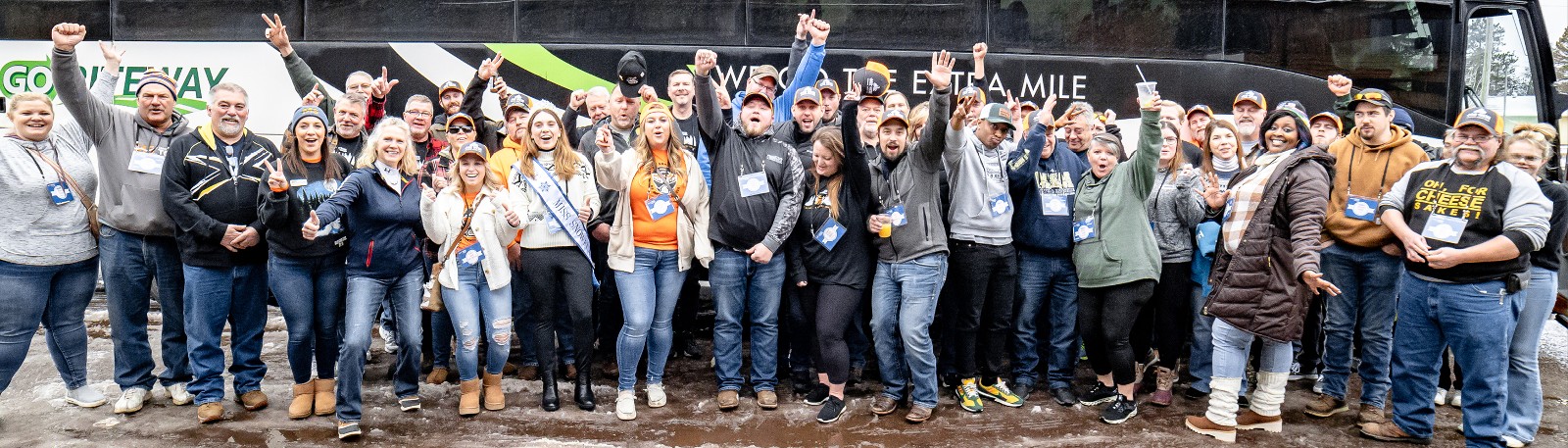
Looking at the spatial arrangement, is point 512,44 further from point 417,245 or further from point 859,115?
point 859,115

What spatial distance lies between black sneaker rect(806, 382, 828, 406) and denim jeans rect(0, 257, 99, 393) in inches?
141

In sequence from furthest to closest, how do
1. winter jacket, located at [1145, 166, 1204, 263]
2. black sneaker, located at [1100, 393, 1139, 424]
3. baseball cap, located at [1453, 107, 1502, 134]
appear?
1. winter jacket, located at [1145, 166, 1204, 263]
2. black sneaker, located at [1100, 393, 1139, 424]
3. baseball cap, located at [1453, 107, 1502, 134]

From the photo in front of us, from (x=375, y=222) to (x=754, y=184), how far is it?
175cm

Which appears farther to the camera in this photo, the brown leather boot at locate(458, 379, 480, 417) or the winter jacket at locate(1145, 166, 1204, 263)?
the winter jacket at locate(1145, 166, 1204, 263)

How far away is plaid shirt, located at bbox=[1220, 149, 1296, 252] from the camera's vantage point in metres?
4.34

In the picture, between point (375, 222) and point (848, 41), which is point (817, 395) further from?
point (848, 41)

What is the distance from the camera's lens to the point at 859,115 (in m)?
4.95

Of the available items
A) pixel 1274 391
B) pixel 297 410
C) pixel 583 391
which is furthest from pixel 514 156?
pixel 1274 391

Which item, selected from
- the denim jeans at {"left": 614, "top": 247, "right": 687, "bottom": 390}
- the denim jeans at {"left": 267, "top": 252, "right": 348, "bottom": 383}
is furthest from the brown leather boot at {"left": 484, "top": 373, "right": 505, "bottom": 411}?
the denim jeans at {"left": 267, "top": 252, "right": 348, "bottom": 383}

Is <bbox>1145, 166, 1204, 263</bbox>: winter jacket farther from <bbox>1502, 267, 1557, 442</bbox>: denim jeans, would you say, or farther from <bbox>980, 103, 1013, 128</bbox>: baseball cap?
<bbox>1502, 267, 1557, 442</bbox>: denim jeans

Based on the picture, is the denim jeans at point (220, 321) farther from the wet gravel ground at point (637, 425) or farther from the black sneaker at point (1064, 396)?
the black sneaker at point (1064, 396)

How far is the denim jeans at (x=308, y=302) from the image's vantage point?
4289 millimetres

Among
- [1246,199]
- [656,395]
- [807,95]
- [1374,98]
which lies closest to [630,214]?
[656,395]

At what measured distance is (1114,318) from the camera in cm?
461
